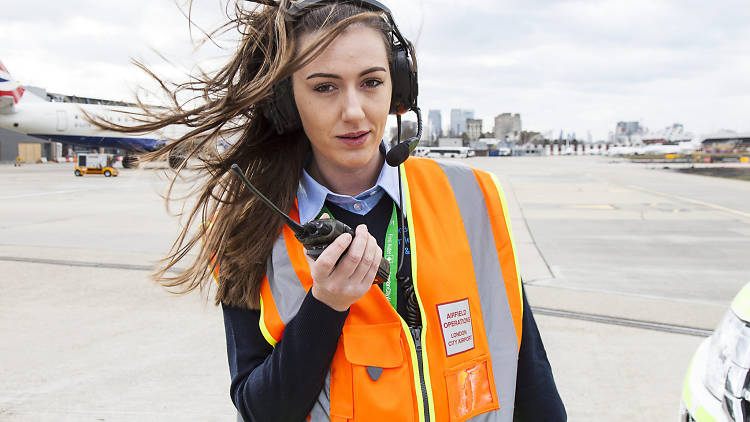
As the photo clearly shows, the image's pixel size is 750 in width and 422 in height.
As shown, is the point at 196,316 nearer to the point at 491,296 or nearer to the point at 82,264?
the point at 82,264

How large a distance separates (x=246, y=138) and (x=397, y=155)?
50 cm

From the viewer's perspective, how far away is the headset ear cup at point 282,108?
4.82 feet

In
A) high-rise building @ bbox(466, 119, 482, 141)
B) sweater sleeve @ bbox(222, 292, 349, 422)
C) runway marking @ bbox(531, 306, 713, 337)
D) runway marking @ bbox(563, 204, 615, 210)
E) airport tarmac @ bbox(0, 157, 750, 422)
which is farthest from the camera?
high-rise building @ bbox(466, 119, 482, 141)

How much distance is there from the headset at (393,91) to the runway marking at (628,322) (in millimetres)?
3891

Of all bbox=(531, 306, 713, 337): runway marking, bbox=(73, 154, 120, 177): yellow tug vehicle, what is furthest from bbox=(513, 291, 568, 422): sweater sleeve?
bbox=(73, 154, 120, 177): yellow tug vehicle

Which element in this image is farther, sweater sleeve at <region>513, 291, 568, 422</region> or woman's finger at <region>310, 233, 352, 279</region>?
sweater sleeve at <region>513, 291, 568, 422</region>

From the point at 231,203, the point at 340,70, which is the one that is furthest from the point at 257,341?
the point at 340,70

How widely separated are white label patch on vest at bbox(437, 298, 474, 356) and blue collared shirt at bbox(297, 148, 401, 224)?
0.99 ft

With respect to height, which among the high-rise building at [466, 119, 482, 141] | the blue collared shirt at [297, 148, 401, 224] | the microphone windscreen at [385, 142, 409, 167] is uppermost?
the high-rise building at [466, 119, 482, 141]

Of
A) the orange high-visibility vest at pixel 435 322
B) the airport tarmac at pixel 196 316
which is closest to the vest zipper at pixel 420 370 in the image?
the orange high-visibility vest at pixel 435 322

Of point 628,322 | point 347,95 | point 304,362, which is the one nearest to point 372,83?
point 347,95

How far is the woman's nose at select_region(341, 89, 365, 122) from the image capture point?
1.33 m

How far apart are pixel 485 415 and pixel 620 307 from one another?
4458 mm

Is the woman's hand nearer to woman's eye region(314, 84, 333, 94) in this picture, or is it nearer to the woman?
the woman
